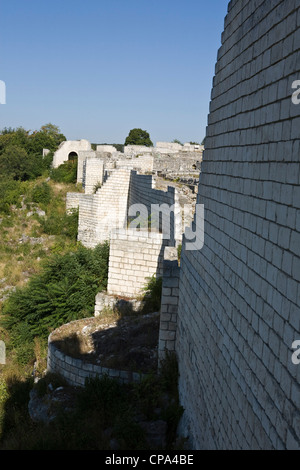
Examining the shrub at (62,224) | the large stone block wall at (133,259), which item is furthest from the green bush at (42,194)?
the large stone block wall at (133,259)

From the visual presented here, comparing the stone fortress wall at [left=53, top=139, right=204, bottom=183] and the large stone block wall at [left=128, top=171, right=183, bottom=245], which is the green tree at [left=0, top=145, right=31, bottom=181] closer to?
the stone fortress wall at [left=53, top=139, right=204, bottom=183]

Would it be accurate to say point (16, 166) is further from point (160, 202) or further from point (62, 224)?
point (160, 202)

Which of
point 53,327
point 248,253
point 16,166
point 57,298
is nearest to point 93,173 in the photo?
point 16,166

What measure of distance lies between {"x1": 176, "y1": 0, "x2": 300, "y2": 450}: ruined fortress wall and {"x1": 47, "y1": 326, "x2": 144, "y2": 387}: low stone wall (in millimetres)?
1823

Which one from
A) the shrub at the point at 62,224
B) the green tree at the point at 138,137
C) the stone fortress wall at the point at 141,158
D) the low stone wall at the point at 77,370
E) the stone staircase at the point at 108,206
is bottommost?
the low stone wall at the point at 77,370

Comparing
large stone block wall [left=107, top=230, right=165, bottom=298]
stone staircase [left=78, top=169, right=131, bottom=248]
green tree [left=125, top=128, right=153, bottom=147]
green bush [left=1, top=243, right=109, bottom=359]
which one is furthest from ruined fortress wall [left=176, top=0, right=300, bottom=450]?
green tree [left=125, top=128, right=153, bottom=147]

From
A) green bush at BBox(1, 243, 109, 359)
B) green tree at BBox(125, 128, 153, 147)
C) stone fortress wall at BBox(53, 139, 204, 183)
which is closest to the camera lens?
green bush at BBox(1, 243, 109, 359)

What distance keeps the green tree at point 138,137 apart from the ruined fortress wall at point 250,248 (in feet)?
Result: 153

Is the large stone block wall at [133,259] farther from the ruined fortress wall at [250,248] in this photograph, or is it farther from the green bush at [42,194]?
the green bush at [42,194]

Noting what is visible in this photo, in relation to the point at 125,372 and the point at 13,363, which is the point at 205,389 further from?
the point at 13,363

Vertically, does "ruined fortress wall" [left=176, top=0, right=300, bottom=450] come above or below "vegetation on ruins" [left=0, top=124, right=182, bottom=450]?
above

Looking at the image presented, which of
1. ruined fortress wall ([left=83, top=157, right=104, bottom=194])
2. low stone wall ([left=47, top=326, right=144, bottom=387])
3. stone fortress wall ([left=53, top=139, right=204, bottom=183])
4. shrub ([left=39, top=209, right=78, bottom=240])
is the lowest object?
low stone wall ([left=47, top=326, right=144, bottom=387])

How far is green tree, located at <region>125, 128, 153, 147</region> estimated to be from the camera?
5091 cm

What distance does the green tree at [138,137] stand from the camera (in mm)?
50906
